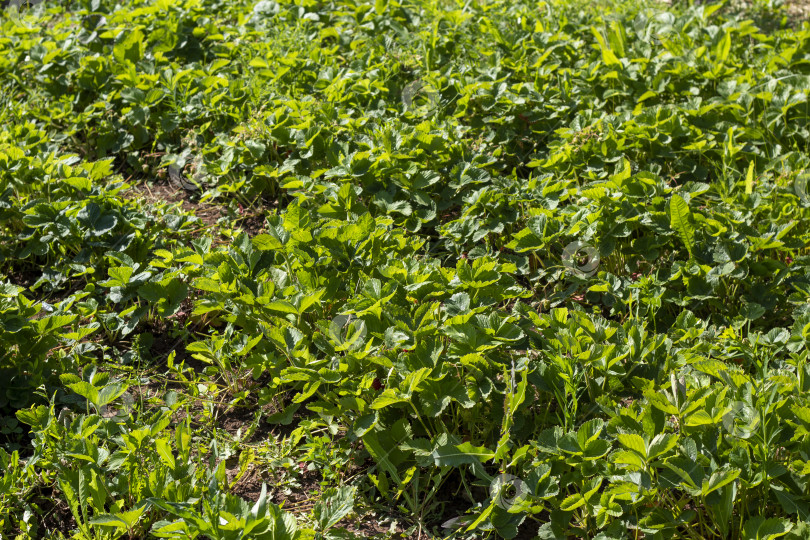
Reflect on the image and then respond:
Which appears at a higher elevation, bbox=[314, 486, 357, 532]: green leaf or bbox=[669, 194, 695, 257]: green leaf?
bbox=[669, 194, 695, 257]: green leaf

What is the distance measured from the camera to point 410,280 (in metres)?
2.56

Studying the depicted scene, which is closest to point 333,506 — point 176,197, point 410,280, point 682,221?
point 410,280

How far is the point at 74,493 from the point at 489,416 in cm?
114

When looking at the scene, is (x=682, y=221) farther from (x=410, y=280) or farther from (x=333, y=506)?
(x=333, y=506)

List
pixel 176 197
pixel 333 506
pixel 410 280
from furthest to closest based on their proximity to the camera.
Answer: pixel 176 197, pixel 410 280, pixel 333 506

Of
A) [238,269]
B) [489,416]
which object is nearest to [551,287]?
[489,416]

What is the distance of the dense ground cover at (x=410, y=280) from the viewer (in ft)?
6.92

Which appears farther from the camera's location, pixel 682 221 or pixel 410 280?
pixel 682 221

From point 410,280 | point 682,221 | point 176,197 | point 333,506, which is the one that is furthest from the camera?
point 176,197

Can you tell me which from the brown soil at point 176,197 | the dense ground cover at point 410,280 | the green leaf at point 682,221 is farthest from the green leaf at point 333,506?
the brown soil at point 176,197

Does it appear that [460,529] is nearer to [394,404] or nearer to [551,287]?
[394,404]

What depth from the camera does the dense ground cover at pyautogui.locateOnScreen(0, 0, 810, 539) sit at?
6.92 feet

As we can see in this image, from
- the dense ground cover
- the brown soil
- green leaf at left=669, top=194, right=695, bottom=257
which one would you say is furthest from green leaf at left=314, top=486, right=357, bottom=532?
the brown soil

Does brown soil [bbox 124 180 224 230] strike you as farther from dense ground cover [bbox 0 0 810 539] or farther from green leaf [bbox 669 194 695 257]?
green leaf [bbox 669 194 695 257]
